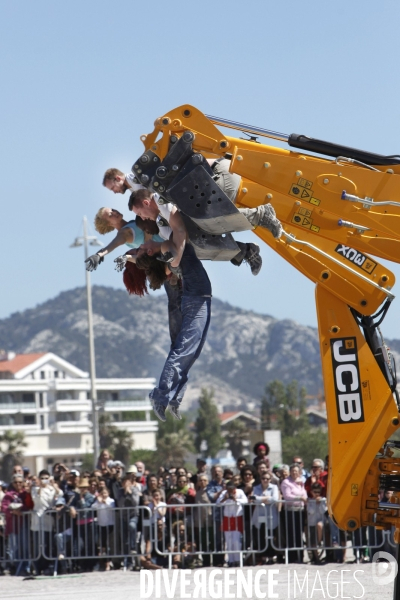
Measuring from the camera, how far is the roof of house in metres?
161

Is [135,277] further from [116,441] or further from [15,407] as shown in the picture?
A: [15,407]

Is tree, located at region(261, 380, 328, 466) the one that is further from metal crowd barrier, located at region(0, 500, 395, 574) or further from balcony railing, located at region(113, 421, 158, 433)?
metal crowd barrier, located at region(0, 500, 395, 574)

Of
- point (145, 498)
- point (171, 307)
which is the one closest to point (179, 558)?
point (145, 498)

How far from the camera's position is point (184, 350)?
22.9ft

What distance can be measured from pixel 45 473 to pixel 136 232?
33.3 ft

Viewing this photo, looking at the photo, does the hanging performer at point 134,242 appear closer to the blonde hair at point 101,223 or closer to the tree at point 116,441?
the blonde hair at point 101,223

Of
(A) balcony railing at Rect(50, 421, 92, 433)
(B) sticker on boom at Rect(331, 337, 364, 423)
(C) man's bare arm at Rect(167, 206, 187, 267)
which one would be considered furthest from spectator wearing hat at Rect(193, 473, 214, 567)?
(A) balcony railing at Rect(50, 421, 92, 433)

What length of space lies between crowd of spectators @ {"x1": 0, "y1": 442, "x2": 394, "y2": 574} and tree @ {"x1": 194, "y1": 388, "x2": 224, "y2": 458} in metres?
144

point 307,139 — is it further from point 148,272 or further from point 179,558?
point 179,558

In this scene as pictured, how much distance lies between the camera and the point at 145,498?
15.9m

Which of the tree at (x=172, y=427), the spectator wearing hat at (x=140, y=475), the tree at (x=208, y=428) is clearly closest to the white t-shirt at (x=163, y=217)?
the spectator wearing hat at (x=140, y=475)

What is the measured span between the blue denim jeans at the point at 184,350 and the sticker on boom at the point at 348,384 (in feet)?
3.56

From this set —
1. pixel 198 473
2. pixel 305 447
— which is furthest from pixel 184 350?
pixel 305 447

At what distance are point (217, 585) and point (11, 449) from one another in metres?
102
